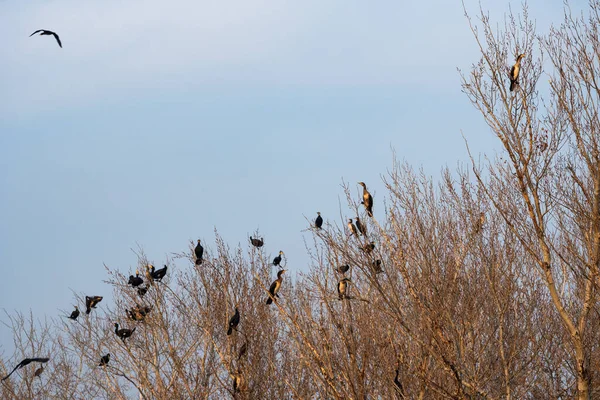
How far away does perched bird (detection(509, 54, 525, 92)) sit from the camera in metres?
8.51

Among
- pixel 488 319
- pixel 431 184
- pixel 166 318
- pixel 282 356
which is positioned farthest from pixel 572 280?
pixel 166 318

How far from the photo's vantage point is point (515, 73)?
8516 millimetres

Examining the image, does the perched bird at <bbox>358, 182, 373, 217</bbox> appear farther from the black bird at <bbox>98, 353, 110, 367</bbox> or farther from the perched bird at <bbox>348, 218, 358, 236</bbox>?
the black bird at <bbox>98, 353, 110, 367</bbox>

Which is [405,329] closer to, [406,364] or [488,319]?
[406,364]

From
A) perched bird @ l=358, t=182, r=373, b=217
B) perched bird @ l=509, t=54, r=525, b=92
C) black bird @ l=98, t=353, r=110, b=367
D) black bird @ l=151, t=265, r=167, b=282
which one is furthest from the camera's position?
black bird @ l=98, t=353, r=110, b=367

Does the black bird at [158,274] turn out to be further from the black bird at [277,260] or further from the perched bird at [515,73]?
the perched bird at [515,73]

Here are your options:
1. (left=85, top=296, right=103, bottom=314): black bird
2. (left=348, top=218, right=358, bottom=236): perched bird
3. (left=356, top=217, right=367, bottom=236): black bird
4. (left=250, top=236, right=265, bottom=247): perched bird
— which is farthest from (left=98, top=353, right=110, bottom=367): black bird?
(left=356, top=217, right=367, bottom=236): black bird

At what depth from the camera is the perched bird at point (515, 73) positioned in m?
8.51

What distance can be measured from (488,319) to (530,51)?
445 cm

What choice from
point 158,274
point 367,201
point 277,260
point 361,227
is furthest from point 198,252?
point 361,227

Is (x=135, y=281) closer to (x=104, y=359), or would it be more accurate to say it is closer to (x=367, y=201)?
(x=104, y=359)

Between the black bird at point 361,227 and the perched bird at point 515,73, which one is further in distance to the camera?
the perched bird at point 515,73

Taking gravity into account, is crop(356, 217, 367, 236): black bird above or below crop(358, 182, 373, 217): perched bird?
below

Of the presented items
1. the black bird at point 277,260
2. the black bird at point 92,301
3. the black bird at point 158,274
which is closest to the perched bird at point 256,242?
the black bird at point 277,260
